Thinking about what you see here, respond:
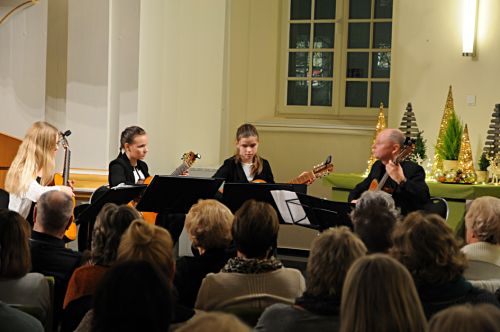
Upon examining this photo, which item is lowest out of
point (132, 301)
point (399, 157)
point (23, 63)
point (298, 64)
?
point (132, 301)

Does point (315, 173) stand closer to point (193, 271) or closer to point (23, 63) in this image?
point (193, 271)

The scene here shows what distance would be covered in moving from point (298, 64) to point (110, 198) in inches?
181

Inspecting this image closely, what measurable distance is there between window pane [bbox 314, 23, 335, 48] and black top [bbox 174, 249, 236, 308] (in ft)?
19.0

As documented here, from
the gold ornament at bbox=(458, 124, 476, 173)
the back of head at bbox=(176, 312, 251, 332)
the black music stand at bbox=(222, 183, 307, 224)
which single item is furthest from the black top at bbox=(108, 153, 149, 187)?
the back of head at bbox=(176, 312, 251, 332)

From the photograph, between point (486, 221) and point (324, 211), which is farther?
point (324, 211)

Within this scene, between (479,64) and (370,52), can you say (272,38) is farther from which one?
(479,64)

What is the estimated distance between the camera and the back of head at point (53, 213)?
450 cm

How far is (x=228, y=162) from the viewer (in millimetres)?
7137

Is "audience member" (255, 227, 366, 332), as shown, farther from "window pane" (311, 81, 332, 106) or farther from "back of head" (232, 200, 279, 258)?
"window pane" (311, 81, 332, 106)

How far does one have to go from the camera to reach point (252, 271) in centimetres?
383

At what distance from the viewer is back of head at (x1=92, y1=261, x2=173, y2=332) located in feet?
7.37

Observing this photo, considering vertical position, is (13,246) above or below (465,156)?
below

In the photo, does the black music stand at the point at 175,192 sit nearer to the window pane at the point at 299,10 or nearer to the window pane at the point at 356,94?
the window pane at the point at 356,94

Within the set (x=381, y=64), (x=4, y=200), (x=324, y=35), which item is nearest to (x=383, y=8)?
(x=381, y=64)
